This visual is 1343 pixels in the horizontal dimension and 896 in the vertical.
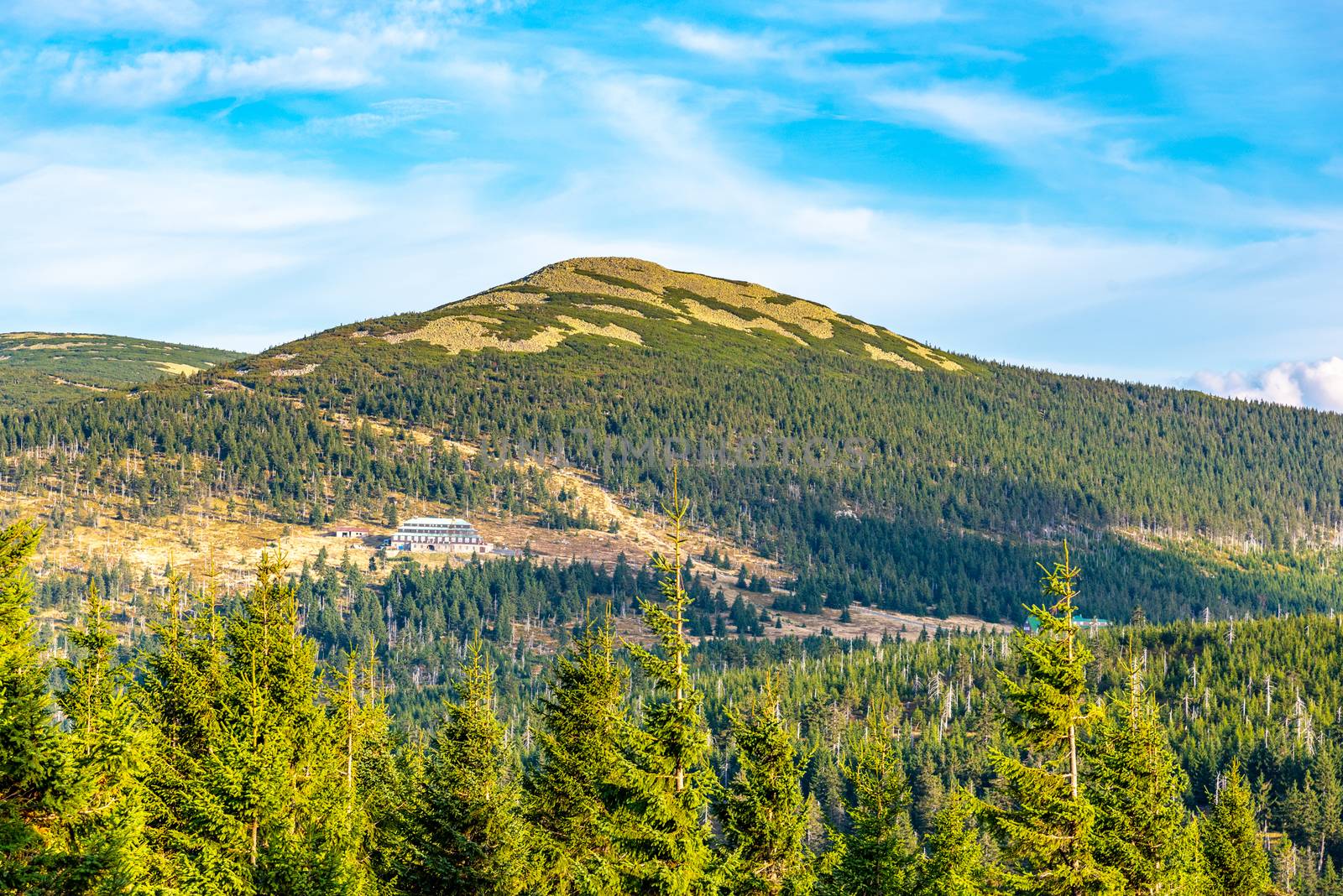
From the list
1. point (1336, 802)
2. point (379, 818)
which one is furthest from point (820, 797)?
point (379, 818)

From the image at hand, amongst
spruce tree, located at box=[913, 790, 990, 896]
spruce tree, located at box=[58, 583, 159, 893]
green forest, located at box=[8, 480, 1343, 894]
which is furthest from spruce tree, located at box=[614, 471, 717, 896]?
spruce tree, located at box=[58, 583, 159, 893]

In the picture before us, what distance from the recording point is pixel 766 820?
123 feet

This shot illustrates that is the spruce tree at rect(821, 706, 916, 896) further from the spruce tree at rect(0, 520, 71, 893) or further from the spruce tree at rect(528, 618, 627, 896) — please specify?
the spruce tree at rect(0, 520, 71, 893)

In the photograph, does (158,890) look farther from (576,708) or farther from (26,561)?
(576,708)

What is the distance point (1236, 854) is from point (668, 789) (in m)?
38.8

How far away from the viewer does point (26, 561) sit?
3881cm

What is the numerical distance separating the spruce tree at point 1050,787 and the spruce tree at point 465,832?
15738 millimetres

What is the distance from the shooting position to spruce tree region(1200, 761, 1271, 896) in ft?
205

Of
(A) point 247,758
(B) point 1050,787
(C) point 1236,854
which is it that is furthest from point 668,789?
(C) point 1236,854

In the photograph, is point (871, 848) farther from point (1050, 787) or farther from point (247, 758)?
point (247, 758)

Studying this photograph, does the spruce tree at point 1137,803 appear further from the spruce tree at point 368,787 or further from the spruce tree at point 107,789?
the spruce tree at point 107,789

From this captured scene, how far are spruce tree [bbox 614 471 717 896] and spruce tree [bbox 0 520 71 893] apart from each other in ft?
43.4

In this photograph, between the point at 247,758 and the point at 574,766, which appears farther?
the point at 574,766

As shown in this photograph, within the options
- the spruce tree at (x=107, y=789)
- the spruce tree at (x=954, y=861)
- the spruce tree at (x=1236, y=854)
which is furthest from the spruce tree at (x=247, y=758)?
the spruce tree at (x=1236, y=854)
